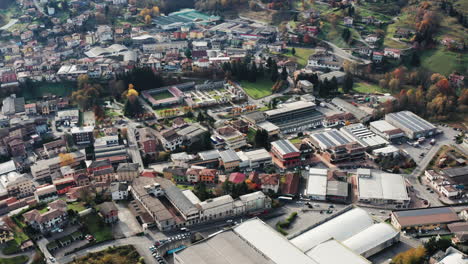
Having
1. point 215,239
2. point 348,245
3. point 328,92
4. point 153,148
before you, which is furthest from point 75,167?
point 328,92

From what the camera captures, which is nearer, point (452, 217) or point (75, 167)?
point (452, 217)

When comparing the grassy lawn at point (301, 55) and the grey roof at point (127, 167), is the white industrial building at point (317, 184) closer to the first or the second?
the grey roof at point (127, 167)

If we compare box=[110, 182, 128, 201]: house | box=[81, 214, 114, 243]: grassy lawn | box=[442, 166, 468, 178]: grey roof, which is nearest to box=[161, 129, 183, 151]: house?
box=[110, 182, 128, 201]: house

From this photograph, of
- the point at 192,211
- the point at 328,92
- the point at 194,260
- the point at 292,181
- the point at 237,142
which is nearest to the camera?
the point at 194,260

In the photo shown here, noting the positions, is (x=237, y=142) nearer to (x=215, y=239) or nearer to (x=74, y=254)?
(x=215, y=239)

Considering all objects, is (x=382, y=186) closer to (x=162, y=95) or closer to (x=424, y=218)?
(x=424, y=218)

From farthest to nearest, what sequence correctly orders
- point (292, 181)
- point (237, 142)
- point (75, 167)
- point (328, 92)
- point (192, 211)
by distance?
1. point (328, 92)
2. point (237, 142)
3. point (75, 167)
4. point (292, 181)
5. point (192, 211)

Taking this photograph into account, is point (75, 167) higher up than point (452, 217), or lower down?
lower down
